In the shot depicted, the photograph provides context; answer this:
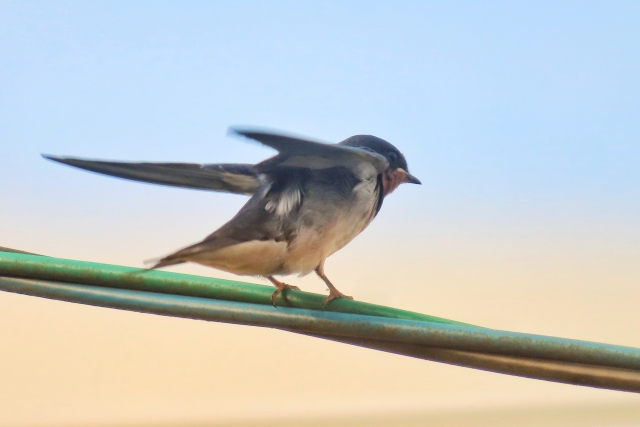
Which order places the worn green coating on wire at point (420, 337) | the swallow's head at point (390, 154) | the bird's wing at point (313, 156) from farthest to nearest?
1. the swallow's head at point (390, 154)
2. the bird's wing at point (313, 156)
3. the worn green coating on wire at point (420, 337)

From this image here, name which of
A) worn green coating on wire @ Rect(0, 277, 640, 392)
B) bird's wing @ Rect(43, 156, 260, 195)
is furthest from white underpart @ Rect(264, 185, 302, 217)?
worn green coating on wire @ Rect(0, 277, 640, 392)

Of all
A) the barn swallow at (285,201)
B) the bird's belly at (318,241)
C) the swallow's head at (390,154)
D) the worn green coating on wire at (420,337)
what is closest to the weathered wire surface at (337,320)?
the worn green coating on wire at (420,337)

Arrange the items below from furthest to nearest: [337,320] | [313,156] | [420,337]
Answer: [313,156], [337,320], [420,337]

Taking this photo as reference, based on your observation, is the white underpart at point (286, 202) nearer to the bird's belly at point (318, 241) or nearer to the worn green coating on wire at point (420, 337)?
the bird's belly at point (318, 241)

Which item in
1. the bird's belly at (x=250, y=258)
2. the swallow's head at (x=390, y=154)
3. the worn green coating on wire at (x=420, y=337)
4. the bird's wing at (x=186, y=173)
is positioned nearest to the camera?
the worn green coating on wire at (x=420, y=337)

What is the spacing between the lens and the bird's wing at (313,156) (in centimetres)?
143

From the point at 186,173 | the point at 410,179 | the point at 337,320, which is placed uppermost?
the point at 410,179

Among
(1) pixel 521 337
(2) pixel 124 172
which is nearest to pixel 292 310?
(1) pixel 521 337

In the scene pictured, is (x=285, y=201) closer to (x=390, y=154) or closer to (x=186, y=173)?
(x=186, y=173)

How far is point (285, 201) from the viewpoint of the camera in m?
1.76

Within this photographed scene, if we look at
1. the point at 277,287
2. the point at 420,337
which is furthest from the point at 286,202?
the point at 420,337

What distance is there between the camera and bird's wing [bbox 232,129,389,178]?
143 centimetres

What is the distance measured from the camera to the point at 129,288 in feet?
3.92

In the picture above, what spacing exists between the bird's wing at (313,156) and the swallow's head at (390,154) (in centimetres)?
23
